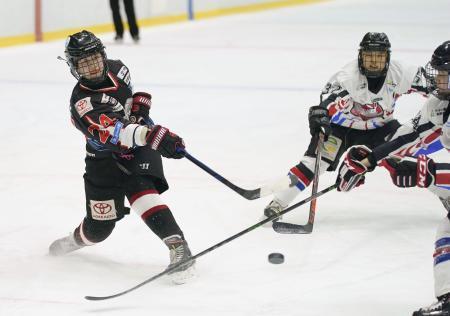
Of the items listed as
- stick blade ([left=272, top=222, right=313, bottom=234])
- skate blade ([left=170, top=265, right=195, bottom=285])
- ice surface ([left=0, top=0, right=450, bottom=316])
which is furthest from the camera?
stick blade ([left=272, top=222, right=313, bottom=234])

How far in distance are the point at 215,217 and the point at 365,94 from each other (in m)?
0.85

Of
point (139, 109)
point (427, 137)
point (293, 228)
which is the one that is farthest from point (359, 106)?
point (139, 109)

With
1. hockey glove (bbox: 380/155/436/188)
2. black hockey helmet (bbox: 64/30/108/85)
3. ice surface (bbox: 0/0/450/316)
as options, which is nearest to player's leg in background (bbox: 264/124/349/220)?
ice surface (bbox: 0/0/450/316)

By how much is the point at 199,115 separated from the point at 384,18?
24.7 feet

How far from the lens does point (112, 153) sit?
314 centimetres

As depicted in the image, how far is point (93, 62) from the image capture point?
120 inches

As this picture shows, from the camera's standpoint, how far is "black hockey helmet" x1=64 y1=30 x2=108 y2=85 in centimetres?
303

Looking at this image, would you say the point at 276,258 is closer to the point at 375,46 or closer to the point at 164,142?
the point at 164,142

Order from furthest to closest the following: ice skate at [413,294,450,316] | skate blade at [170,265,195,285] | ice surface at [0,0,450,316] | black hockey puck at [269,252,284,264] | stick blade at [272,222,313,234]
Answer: stick blade at [272,222,313,234], black hockey puck at [269,252,284,264], skate blade at [170,265,195,285], ice surface at [0,0,450,316], ice skate at [413,294,450,316]

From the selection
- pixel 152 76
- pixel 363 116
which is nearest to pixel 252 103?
pixel 152 76

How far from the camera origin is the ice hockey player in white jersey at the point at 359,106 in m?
3.69

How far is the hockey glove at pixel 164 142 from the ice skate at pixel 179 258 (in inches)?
13.4

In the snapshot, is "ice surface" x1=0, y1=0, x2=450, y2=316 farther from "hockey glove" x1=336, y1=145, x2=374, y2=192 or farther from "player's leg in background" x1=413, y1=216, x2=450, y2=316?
"hockey glove" x1=336, y1=145, x2=374, y2=192

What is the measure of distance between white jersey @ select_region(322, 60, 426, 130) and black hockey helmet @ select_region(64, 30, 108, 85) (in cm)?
107
